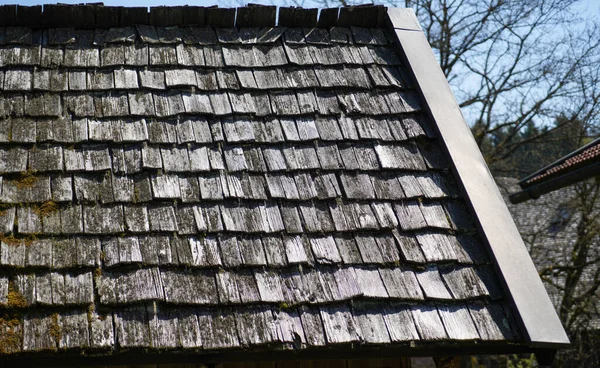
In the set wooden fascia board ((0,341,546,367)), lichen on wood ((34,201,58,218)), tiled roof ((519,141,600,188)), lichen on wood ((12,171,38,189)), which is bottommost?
wooden fascia board ((0,341,546,367))

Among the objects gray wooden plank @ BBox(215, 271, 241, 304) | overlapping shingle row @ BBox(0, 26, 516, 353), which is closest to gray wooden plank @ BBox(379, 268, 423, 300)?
overlapping shingle row @ BBox(0, 26, 516, 353)

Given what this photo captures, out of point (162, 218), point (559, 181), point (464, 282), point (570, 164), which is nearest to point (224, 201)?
point (162, 218)

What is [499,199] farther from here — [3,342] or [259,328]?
[3,342]

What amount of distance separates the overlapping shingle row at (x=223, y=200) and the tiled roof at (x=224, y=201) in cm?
1

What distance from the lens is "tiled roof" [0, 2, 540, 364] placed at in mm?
3371

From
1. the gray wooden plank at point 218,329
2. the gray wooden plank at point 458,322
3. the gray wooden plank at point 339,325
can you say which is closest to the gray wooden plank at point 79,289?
the gray wooden plank at point 218,329

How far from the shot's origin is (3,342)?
3123mm

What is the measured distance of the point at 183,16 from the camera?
16.4ft

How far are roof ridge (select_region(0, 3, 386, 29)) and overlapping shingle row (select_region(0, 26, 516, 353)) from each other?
10 cm

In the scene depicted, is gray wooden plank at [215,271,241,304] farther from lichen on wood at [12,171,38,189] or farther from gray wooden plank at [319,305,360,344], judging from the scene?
lichen on wood at [12,171,38,189]

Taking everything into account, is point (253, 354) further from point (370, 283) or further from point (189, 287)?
point (370, 283)

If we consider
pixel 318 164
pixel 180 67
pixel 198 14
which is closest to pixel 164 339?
pixel 318 164

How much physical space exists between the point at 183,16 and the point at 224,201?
181 centimetres

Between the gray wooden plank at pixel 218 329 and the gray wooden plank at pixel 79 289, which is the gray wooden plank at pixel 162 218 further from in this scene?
the gray wooden plank at pixel 218 329
